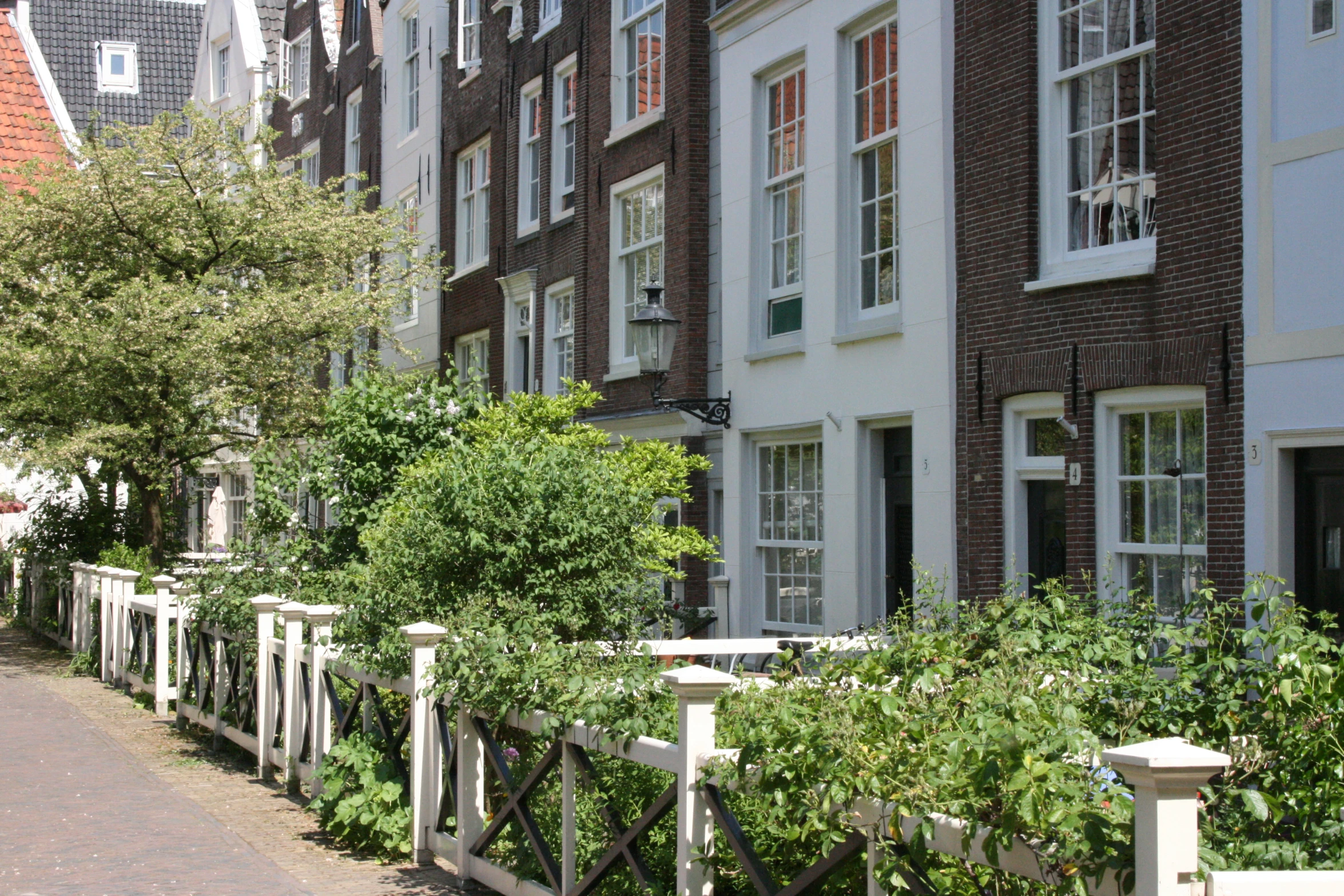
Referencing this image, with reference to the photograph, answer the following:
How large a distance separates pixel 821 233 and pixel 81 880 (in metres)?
9.46

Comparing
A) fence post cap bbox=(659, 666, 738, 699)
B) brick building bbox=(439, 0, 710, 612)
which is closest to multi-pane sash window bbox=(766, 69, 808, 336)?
brick building bbox=(439, 0, 710, 612)

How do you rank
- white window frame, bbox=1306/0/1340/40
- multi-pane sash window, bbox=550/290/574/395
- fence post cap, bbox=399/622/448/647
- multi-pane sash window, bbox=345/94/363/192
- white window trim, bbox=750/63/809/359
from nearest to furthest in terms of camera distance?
fence post cap, bbox=399/622/448/647
white window frame, bbox=1306/0/1340/40
white window trim, bbox=750/63/809/359
multi-pane sash window, bbox=550/290/574/395
multi-pane sash window, bbox=345/94/363/192

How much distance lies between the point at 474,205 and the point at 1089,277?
47.6 feet

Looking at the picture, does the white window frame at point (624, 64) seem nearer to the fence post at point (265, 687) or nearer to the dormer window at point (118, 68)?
the fence post at point (265, 687)

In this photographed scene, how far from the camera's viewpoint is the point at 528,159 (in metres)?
21.8

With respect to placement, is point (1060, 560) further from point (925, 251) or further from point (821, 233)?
point (821, 233)

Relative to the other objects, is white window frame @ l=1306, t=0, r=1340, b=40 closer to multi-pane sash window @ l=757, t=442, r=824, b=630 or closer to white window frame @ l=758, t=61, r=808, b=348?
white window frame @ l=758, t=61, r=808, b=348

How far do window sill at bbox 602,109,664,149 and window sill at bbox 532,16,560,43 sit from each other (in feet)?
9.12

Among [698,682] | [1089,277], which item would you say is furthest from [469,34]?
[698,682]

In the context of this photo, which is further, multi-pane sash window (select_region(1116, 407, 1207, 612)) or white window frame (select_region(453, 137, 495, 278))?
white window frame (select_region(453, 137, 495, 278))

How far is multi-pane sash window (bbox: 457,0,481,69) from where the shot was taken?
23641 millimetres

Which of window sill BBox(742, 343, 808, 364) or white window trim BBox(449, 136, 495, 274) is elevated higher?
white window trim BBox(449, 136, 495, 274)

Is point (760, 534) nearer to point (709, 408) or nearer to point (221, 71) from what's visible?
point (709, 408)

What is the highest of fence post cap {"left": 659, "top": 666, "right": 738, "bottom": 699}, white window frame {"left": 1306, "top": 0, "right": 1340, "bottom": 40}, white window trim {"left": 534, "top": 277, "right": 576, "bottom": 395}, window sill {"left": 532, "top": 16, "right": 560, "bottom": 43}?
window sill {"left": 532, "top": 16, "right": 560, "bottom": 43}
